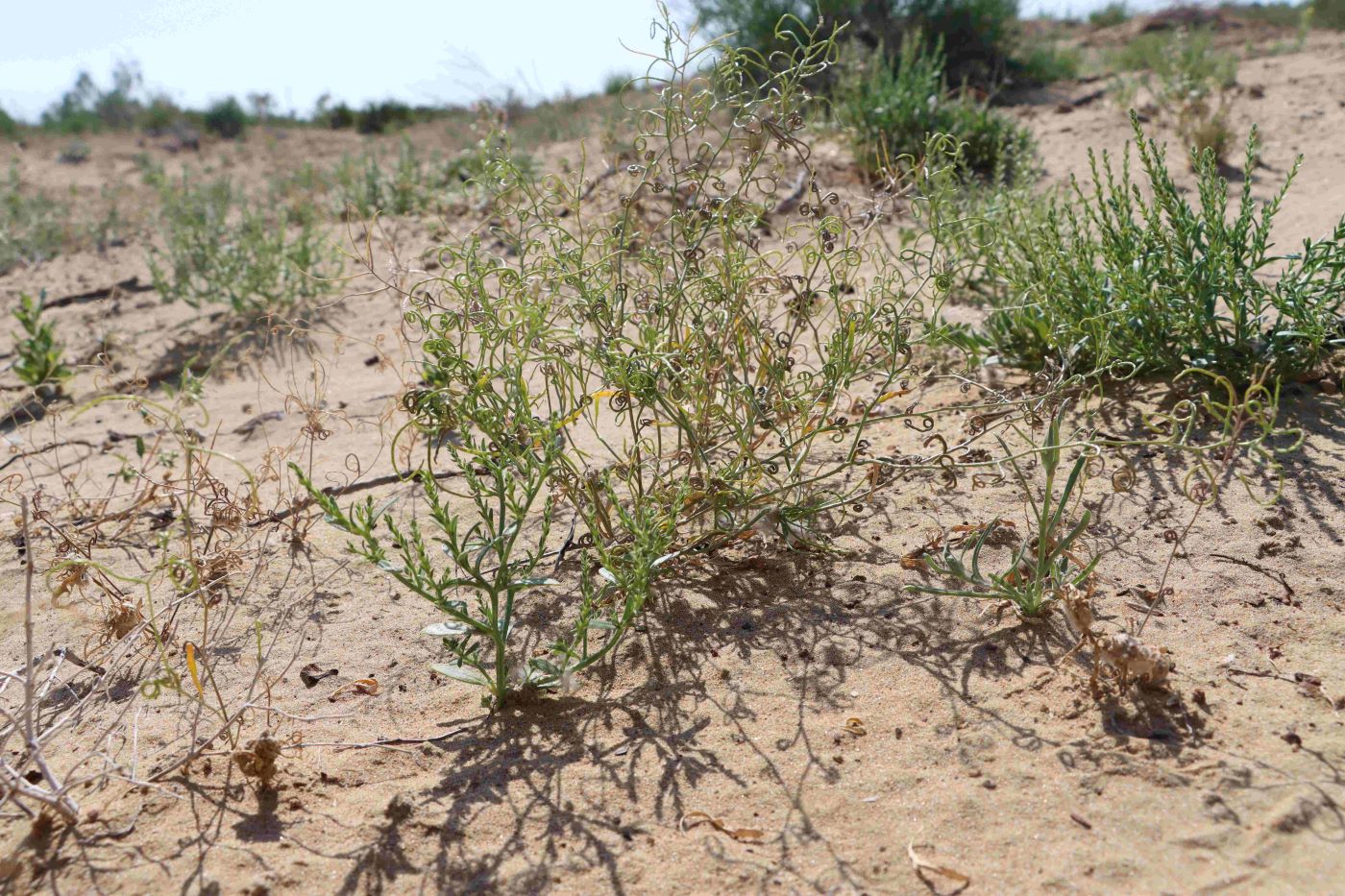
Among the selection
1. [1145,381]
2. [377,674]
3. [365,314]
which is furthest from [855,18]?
[377,674]

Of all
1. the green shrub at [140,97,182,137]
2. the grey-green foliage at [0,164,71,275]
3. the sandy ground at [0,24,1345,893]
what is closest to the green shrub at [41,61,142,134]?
the green shrub at [140,97,182,137]

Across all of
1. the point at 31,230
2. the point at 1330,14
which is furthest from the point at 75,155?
the point at 1330,14

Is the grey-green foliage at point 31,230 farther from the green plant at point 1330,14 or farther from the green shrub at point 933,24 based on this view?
the green plant at point 1330,14

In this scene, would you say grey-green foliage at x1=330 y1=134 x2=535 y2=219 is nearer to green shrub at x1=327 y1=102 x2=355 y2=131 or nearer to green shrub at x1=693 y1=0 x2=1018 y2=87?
green shrub at x1=693 y1=0 x2=1018 y2=87

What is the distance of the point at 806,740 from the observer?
80.7 inches

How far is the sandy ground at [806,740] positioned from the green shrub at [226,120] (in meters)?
15.7

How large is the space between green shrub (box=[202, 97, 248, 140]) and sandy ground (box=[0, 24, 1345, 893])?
15743 mm

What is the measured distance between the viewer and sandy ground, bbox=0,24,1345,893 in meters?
1.75

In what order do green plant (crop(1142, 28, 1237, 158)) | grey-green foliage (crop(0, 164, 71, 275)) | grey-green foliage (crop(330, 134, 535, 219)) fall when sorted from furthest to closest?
grey-green foliage (crop(0, 164, 71, 275)) < grey-green foliage (crop(330, 134, 535, 219)) < green plant (crop(1142, 28, 1237, 158))

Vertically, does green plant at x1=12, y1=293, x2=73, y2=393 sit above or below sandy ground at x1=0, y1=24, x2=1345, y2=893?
above

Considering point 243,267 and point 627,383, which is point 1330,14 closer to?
point 243,267

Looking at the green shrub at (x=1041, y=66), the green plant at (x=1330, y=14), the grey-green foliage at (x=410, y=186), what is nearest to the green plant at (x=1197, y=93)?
the green shrub at (x=1041, y=66)

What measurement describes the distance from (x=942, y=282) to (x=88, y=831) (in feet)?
6.94

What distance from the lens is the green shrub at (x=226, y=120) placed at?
55.4 feet
